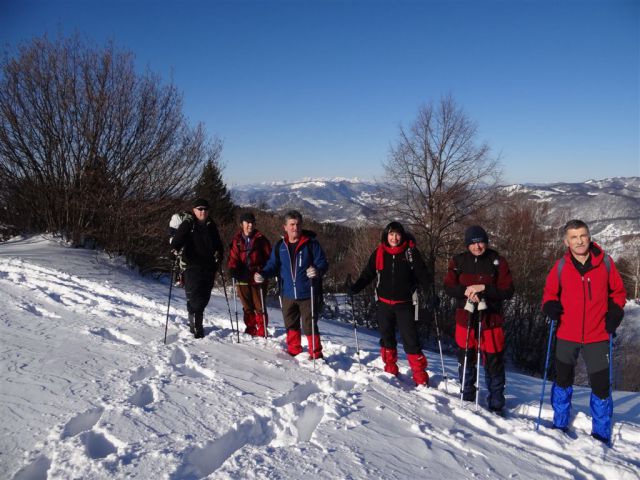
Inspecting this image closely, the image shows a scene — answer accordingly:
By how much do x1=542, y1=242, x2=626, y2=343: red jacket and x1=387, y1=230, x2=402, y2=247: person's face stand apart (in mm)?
1579

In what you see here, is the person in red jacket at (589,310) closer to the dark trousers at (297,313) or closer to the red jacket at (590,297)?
the red jacket at (590,297)

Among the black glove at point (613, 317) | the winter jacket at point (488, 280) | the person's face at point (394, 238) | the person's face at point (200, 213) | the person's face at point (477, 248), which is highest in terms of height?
the person's face at point (200, 213)

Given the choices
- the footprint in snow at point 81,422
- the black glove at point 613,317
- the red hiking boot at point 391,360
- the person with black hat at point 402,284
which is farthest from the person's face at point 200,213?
the black glove at point 613,317

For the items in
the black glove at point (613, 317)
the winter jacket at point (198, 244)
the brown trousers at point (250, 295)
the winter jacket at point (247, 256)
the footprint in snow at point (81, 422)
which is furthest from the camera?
the brown trousers at point (250, 295)

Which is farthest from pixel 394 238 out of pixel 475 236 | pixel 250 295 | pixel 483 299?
pixel 250 295

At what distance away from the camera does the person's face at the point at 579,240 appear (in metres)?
3.70

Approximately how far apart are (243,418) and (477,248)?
112 inches

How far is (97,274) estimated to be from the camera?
9758 millimetres

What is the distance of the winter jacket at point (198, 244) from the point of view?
5.49 meters

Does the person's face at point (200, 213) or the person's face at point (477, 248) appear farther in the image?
the person's face at point (200, 213)

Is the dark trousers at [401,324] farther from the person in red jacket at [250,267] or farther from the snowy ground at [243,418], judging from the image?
the person in red jacket at [250,267]

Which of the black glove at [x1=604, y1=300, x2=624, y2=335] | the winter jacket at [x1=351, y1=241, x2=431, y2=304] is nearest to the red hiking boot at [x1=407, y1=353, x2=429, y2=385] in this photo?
the winter jacket at [x1=351, y1=241, x2=431, y2=304]

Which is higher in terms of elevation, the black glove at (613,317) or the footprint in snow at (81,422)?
the black glove at (613,317)

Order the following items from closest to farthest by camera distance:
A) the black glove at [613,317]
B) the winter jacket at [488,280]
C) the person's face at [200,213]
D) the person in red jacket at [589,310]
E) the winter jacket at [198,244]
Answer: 1. the black glove at [613,317]
2. the person in red jacket at [589,310]
3. the winter jacket at [488,280]
4. the winter jacket at [198,244]
5. the person's face at [200,213]
